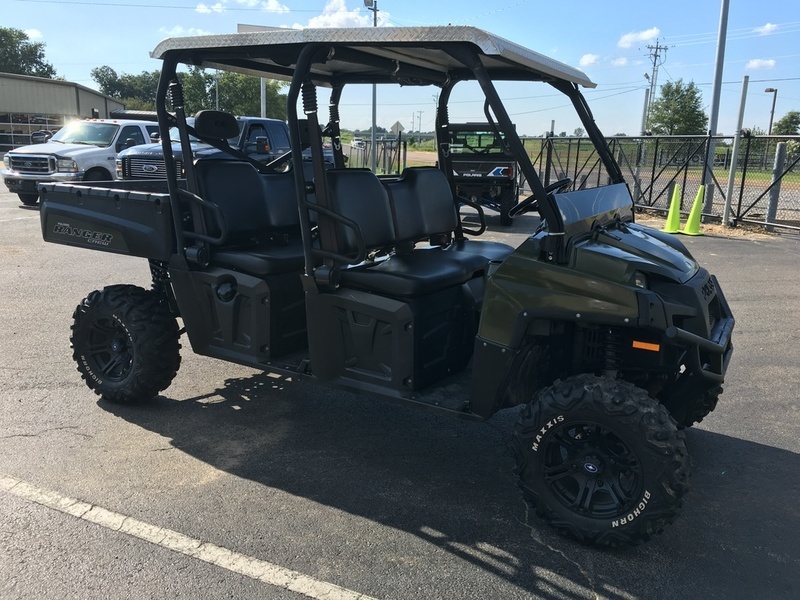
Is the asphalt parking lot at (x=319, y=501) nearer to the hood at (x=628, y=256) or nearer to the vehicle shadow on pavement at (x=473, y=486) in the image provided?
the vehicle shadow on pavement at (x=473, y=486)

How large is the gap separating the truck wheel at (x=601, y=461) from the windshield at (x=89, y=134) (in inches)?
542

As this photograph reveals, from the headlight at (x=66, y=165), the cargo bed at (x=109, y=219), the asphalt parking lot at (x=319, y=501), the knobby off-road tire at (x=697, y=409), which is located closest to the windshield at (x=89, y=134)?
the headlight at (x=66, y=165)

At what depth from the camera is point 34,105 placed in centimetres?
4166

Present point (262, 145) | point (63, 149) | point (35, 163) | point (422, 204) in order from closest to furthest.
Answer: point (422, 204) < point (262, 145) < point (35, 163) < point (63, 149)

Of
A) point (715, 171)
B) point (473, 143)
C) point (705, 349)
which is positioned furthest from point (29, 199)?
point (715, 171)

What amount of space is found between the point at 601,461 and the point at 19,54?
105m

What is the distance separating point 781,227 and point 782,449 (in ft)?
32.5

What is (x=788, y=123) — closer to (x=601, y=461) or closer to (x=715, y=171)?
(x=715, y=171)

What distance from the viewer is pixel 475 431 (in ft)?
13.3

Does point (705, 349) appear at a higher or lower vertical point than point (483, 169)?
lower

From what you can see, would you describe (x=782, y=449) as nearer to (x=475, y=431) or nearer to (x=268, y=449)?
(x=475, y=431)

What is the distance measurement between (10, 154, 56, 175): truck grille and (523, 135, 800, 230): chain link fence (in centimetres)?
988

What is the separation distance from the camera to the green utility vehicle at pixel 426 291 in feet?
9.14

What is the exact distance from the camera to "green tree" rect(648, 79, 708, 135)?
5159 centimetres
